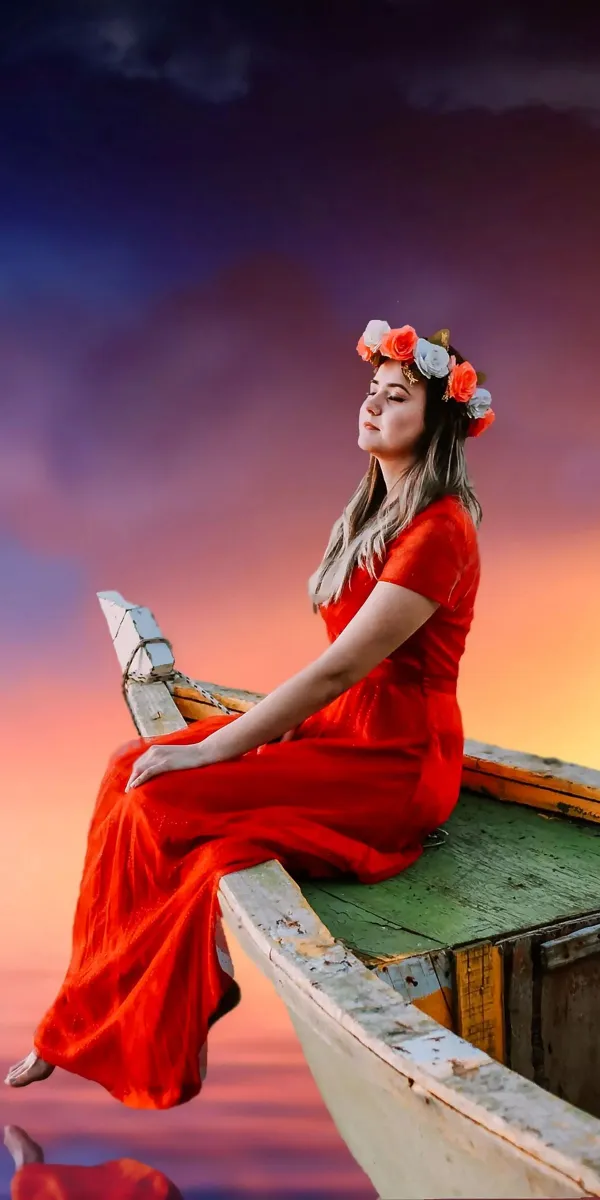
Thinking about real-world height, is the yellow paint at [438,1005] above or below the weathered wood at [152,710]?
below

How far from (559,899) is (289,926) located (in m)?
0.61

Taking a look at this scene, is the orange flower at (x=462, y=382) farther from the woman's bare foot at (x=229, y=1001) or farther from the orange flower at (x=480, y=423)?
the woman's bare foot at (x=229, y=1001)

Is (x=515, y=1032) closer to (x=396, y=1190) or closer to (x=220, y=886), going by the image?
(x=396, y=1190)

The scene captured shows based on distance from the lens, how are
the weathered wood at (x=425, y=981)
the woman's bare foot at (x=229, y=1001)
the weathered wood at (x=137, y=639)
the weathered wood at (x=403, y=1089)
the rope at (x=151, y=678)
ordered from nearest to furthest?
the weathered wood at (x=403, y=1089) → the weathered wood at (x=425, y=981) → the woman's bare foot at (x=229, y=1001) → the rope at (x=151, y=678) → the weathered wood at (x=137, y=639)

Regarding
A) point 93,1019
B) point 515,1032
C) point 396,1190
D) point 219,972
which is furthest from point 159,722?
point 396,1190

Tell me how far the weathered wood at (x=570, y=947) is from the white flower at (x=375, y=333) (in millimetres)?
1351

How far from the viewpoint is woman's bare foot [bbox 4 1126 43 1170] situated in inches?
85.7

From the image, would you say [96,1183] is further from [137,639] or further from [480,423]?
[137,639]

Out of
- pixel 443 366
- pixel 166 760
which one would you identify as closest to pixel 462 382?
pixel 443 366

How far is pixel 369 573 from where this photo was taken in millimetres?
2373

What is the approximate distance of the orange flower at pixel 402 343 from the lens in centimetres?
236

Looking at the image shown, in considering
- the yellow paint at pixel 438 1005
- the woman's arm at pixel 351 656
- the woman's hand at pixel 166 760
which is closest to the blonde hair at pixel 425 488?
the woman's arm at pixel 351 656

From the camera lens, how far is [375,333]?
2.47 m

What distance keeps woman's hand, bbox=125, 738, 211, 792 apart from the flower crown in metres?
0.95
